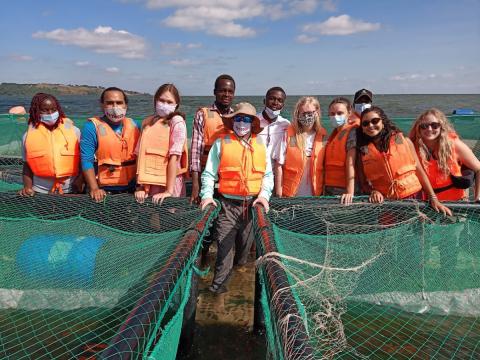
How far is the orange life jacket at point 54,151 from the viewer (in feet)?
14.7

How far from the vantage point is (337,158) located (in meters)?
4.69

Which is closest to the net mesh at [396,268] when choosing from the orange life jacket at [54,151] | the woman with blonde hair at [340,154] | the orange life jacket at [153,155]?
the woman with blonde hair at [340,154]

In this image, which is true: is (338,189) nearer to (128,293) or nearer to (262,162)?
(262,162)

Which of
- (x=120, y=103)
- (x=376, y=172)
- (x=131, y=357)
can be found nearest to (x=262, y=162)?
(x=376, y=172)

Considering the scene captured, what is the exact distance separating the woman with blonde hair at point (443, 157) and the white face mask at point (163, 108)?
3.22m

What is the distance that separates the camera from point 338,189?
480 cm

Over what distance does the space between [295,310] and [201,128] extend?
11.4 ft

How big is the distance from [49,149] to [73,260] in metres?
1.61

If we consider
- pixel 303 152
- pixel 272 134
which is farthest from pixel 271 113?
pixel 303 152

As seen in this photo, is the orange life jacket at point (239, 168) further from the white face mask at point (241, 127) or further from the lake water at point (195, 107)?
the lake water at point (195, 107)

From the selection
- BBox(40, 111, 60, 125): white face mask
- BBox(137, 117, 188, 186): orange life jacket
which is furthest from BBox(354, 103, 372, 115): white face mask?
BBox(40, 111, 60, 125): white face mask

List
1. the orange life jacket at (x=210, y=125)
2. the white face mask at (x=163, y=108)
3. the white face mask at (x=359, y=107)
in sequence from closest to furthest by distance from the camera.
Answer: the white face mask at (x=163, y=108), the orange life jacket at (x=210, y=125), the white face mask at (x=359, y=107)

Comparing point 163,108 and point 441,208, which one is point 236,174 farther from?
point 441,208

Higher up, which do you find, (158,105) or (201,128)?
(158,105)
